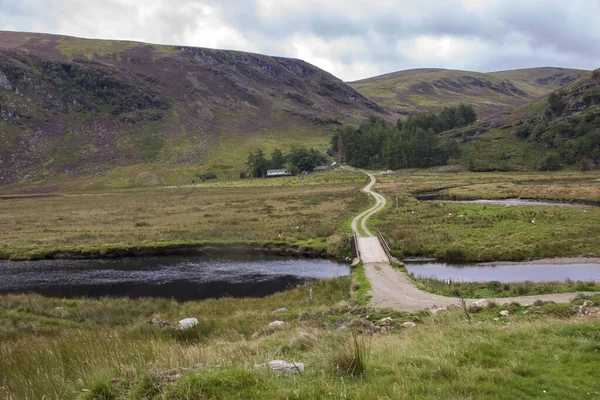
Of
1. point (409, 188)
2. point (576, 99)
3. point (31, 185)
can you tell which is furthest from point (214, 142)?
point (576, 99)

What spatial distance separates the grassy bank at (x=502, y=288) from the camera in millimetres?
19305

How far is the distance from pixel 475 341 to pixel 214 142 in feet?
633

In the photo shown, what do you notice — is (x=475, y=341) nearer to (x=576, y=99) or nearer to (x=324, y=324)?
(x=324, y=324)

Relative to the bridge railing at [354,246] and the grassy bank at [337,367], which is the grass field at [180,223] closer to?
the bridge railing at [354,246]

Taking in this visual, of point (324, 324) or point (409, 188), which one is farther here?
point (409, 188)

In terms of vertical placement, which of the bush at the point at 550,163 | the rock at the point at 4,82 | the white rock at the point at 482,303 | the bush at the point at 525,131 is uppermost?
the rock at the point at 4,82

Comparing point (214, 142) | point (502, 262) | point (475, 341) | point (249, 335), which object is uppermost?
point (214, 142)

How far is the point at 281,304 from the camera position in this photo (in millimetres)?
23469

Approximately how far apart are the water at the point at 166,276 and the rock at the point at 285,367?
21.7 metres

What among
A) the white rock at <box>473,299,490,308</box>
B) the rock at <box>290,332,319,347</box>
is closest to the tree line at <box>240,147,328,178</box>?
the white rock at <box>473,299,490,308</box>

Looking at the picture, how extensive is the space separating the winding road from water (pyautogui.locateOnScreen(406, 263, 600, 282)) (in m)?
3.06

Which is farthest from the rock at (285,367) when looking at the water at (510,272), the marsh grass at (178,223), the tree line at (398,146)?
the tree line at (398,146)

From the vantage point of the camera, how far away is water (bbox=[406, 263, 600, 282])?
93.0 ft

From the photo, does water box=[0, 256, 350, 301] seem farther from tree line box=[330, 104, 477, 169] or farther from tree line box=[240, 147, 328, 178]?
tree line box=[330, 104, 477, 169]
